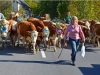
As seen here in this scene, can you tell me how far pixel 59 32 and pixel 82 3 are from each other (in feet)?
35.4

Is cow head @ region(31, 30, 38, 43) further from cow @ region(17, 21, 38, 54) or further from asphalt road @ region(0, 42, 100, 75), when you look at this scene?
asphalt road @ region(0, 42, 100, 75)

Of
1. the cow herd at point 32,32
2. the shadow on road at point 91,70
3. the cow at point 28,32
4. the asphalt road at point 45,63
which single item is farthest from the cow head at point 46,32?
the shadow on road at point 91,70

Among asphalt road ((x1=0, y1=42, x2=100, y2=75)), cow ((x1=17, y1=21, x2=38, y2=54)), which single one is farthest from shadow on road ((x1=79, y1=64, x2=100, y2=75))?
cow ((x1=17, y1=21, x2=38, y2=54))

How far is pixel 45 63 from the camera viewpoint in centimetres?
1034

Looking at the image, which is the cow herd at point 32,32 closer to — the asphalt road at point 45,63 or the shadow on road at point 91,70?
the asphalt road at point 45,63

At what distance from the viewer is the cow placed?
41.0 ft

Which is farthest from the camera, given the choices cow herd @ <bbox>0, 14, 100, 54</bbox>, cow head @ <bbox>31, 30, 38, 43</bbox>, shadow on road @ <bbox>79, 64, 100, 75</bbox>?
cow herd @ <bbox>0, 14, 100, 54</bbox>

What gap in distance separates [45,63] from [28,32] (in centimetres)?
269

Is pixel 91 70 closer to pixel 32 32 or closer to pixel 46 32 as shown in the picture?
pixel 46 32

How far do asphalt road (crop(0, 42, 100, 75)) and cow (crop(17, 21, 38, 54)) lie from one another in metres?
0.56

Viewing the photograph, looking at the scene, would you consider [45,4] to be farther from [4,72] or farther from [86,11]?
[4,72]

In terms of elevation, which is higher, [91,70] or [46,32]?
[46,32]

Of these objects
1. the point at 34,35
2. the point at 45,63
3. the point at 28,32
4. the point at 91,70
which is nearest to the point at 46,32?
the point at 34,35

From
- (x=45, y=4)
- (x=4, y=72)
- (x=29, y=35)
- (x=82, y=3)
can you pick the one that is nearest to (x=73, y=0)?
(x=82, y=3)
